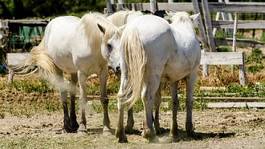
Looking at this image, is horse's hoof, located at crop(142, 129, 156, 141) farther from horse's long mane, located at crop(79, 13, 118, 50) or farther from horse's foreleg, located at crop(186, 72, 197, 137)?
horse's long mane, located at crop(79, 13, 118, 50)

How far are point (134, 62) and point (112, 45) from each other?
793 millimetres

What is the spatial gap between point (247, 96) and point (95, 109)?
3.12 metres

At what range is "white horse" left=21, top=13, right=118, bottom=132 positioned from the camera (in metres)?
10.1

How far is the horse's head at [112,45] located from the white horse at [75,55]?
1 centimetres

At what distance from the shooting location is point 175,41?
9234 mm

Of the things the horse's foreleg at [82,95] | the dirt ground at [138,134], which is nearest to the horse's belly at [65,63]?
the horse's foreleg at [82,95]

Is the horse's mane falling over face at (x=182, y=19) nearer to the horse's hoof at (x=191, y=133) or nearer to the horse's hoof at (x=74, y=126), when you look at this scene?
the horse's hoof at (x=191, y=133)

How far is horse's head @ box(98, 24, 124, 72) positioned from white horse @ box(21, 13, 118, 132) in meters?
0.01

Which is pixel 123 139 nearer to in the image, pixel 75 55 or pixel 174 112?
pixel 174 112

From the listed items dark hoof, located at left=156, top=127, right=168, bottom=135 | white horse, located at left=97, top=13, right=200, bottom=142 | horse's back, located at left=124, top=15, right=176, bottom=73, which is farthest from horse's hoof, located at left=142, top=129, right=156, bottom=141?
dark hoof, located at left=156, top=127, right=168, bottom=135

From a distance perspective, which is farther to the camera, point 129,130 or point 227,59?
point 227,59

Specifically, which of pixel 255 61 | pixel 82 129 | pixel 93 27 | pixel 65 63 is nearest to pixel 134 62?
pixel 93 27

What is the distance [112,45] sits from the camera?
951cm

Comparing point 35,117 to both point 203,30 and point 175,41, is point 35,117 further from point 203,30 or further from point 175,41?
point 203,30
